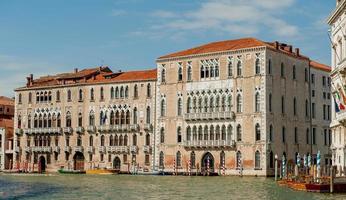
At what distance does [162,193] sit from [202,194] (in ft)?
6.00

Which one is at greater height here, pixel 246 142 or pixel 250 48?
pixel 250 48

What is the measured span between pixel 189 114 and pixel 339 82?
65.3 feet

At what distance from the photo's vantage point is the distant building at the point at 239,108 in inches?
1844

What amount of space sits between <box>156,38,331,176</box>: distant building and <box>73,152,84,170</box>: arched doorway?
7.55 m

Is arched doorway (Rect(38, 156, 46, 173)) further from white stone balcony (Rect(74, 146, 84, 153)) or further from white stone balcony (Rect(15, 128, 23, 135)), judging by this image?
white stone balcony (Rect(74, 146, 84, 153))

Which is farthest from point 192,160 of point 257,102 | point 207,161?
point 257,102

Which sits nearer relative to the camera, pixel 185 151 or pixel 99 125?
pixel 185 151

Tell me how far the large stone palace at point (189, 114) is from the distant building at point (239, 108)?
7 centimetres

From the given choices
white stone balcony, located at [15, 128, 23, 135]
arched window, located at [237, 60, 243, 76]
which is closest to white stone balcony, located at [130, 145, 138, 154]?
arched window, located at [237, 60, 243, 76]

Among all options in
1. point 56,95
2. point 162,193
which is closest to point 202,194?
point 162,193

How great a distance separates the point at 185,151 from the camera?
5009 cm

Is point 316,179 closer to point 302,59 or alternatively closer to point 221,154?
point 221,154

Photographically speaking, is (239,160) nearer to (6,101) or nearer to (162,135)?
(162,135)

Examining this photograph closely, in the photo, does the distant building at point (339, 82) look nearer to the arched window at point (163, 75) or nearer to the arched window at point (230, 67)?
the arched window at point (230, 67)
